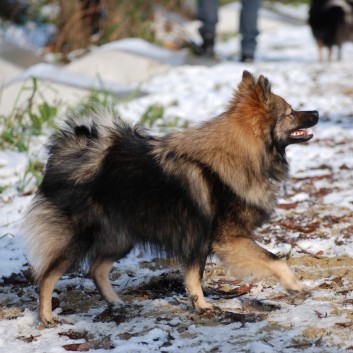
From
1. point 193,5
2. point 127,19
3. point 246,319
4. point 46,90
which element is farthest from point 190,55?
point 246,319

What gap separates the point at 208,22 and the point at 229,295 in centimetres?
756

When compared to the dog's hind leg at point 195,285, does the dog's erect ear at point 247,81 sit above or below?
above

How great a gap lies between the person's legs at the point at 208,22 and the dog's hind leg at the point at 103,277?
7271 mm

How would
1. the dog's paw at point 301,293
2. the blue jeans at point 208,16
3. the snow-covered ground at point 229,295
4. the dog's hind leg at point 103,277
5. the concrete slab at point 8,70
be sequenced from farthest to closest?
1. the blue jeans at point 208,16
2. the concrete slab at point 8,70
3. the dog's hind leg at point 103,277
4. the dog's paw at point 301,293
5. the snow-covered ground at point 229,295

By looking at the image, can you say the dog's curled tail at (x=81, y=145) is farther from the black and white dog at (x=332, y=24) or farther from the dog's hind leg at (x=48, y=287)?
the black and white dog at (x=332, y=24)

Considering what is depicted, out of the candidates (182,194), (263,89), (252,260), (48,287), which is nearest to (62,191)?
(48,287)

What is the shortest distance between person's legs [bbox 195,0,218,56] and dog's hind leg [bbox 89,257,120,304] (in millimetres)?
7271

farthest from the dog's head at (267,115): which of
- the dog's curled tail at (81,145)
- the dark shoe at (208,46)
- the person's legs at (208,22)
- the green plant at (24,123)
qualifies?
the dark shoe at (208,46)

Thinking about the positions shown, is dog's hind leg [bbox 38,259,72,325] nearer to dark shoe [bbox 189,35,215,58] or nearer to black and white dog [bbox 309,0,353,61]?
dark shoe [bbox 189,35,215,58]

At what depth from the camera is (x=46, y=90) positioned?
26.2ft

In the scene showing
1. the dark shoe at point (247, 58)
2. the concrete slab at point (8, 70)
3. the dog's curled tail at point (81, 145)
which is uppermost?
the dark shoe at point (247, 58)

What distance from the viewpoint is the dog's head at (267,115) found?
373 centimetres

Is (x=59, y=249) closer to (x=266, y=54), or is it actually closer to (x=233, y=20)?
(x=266, y=54)

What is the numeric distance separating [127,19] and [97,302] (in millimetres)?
8390
